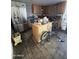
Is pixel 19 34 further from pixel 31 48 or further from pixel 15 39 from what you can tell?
pixel 31 48

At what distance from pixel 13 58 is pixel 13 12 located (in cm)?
44

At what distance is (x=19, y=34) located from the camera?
41.8 inches

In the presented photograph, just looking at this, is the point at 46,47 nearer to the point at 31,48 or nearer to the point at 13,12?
the point at 31,48

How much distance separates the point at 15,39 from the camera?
1044 mm

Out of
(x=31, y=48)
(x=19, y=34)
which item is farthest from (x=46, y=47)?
(x=19, y=34)
